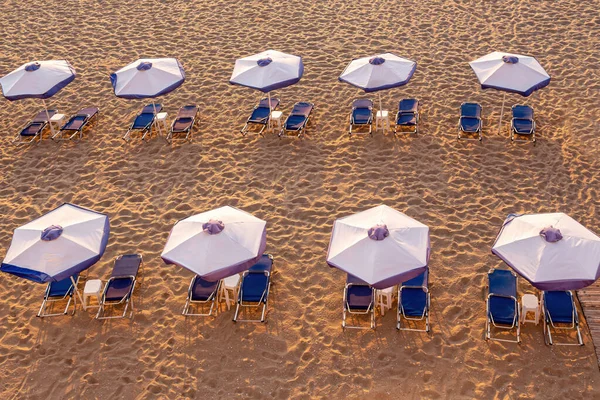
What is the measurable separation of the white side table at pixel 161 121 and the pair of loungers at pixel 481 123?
7547 mm

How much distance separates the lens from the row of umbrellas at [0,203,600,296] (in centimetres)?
900

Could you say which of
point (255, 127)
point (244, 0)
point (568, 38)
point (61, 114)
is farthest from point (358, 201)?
point (244, 0)

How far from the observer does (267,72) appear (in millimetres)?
14414

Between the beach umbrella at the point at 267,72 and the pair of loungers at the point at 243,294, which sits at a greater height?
the beach umbrella at the point at 267,72

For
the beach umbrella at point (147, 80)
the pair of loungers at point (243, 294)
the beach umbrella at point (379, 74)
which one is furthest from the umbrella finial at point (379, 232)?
the beach umbrella at point (147, 80)

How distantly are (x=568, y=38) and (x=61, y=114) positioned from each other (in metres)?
15.3

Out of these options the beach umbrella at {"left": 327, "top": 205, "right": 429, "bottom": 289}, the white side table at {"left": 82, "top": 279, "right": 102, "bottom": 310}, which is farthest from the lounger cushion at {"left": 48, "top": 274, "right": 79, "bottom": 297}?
the beach umbrella at {"left": 327, "top": 205, "right": 429, "bottom": 289}

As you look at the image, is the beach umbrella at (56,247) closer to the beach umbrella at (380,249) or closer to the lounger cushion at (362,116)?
the beach umbrella at (380,249)

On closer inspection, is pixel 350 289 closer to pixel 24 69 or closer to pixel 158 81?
pixel 158 81

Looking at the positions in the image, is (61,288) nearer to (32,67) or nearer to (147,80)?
(147,80)

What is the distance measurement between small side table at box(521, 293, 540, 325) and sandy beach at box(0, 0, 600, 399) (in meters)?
0.19

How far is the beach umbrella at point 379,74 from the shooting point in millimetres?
13969

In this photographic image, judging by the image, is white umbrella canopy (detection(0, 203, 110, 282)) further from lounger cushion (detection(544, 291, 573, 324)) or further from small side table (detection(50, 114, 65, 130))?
lounger cushion (detection(544, 291, 573, 324))

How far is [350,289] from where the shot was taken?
34.7 ft
